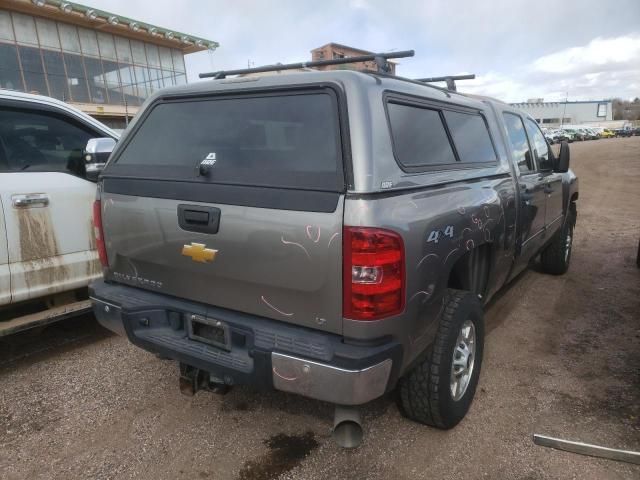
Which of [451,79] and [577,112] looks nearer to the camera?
[451,79]

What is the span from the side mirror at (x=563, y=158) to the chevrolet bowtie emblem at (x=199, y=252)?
3.56 metres

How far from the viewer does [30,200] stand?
3316 mm

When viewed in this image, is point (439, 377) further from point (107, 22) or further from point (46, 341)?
point (107, 22)

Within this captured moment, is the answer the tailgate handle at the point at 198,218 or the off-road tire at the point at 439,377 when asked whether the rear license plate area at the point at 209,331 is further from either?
the off-road tire at the point at 439,377

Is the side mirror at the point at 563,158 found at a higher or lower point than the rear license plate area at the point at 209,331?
higher

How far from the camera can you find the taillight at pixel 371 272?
6.38ft

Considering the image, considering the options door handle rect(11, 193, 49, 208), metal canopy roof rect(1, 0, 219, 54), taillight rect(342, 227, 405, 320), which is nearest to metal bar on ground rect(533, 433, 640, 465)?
taillight rect(342, 227, 405, 320)

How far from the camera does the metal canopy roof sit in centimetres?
2795

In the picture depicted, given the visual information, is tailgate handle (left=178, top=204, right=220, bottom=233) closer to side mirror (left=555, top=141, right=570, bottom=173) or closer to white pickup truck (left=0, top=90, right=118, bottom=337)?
white pickup truck (left=0, top=90, right=118, bottom=337)

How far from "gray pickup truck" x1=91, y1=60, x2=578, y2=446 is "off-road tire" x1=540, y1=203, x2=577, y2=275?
2836mm

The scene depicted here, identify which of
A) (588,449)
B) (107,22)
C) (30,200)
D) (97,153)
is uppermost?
(107,22)

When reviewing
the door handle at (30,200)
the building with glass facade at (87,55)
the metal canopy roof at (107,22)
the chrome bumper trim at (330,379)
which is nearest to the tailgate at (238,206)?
the chrome bumper trim at (330,379)

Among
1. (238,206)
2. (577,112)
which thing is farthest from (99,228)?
(577,112)

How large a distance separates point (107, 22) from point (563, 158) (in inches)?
1333
